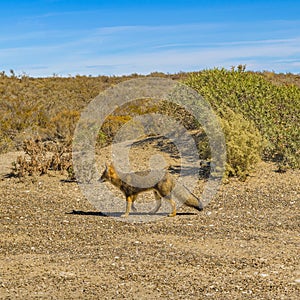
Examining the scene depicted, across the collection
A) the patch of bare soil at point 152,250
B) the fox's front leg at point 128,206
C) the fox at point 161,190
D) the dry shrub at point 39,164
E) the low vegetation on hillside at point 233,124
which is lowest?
the patch of bare soil at point 152,250

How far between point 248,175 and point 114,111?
36.0 ft

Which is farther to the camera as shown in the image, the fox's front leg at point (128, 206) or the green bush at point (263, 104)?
the green bush at point (263, 104)

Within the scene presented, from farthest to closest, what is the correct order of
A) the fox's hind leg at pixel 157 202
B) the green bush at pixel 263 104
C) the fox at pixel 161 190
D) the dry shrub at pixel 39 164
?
1. the green bush at pixel 263 104
2. the dry shrub at pixel 39 164
3. the fox's hind leg at pixel 157 202
4. the fox at pixel 161 190

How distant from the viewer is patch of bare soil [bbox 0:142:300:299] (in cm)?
593

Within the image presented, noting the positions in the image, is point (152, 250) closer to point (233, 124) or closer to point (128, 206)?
point (128, 206)

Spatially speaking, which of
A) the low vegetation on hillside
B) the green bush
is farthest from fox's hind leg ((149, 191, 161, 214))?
the green bush

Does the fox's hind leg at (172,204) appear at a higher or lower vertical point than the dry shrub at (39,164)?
lower

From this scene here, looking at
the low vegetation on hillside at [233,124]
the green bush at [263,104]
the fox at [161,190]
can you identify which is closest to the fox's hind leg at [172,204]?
the fox at [161,190]

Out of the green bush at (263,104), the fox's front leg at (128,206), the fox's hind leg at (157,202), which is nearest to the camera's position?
the fox's front leg at (128,206)

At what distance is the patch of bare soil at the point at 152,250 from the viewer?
19.5 feet

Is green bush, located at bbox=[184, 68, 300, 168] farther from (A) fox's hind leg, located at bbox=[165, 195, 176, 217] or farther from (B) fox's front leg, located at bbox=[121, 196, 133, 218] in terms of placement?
(B) fox's front leg, located at bbox=[121, 196, 133, 218]

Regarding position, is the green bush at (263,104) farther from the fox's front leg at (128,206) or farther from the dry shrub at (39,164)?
the fox's front leg at (128,206)

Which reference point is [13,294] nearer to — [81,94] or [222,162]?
[222,162]

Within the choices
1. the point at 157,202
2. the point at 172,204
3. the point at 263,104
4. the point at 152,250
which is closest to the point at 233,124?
the point at 263,104
